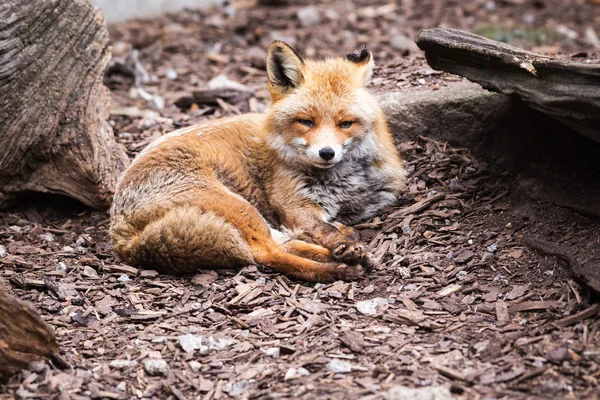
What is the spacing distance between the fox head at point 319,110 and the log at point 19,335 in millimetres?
2138

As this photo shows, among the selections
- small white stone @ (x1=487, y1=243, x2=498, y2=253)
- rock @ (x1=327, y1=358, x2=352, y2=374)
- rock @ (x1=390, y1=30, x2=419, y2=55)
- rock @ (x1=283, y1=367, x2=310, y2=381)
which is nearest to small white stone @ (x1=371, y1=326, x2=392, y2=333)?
rock @ (x1=327, y1=358, x2=352, y2=374)

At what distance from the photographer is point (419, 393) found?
3055 millimetres

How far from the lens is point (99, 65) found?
5766 millimetres

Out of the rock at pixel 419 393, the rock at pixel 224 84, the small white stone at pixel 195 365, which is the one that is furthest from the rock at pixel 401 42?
the rock at pixel 419 393

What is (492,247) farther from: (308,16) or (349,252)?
(308,16)

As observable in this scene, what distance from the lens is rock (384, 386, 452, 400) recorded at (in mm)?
3037

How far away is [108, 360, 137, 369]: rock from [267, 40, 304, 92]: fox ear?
7.87ft

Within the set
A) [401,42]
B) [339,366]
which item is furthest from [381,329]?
[401,42]

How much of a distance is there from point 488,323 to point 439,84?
9.20ft

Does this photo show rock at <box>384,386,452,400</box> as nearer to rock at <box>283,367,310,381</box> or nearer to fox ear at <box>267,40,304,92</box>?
rock at <box>283,367,310,381</box>

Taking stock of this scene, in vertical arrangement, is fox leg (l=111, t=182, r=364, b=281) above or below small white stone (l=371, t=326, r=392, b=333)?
above

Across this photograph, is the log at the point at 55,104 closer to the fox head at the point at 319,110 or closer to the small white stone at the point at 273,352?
the fox head at the point at 319,110

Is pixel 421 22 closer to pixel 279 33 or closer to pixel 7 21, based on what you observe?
pixel 279 33

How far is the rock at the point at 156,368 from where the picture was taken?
3.54 meters
